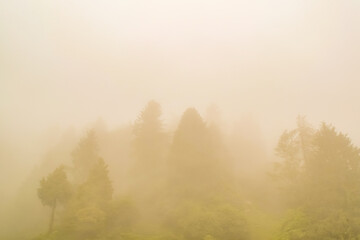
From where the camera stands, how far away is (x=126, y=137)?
57.9m

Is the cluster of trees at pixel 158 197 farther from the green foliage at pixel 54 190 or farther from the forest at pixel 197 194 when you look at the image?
the forest at pixel 197 194

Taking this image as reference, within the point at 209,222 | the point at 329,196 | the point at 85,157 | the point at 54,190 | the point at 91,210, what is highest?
the point at 85,157

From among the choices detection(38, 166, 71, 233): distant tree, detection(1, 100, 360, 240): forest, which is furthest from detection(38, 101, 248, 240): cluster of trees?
detection(1, 100, 360, 240): forest

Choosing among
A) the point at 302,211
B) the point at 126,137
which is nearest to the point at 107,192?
the point at 302,211

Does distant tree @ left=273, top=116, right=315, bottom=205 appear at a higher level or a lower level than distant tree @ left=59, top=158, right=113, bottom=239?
higher

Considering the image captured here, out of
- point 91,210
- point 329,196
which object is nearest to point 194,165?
point 91,210

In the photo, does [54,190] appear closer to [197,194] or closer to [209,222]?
[197,194]

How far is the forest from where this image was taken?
80.9 feet

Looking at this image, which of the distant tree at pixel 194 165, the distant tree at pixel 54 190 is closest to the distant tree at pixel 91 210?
the distant tree at pixel 54 190

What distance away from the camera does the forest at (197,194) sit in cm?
2466

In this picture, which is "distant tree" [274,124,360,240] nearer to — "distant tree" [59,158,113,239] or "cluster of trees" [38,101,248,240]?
"cluster of trees" [38,101,248,240]

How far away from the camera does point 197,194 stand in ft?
106

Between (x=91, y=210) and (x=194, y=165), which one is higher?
(x=194, y=165)

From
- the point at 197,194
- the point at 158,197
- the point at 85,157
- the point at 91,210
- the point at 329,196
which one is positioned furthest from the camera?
the point at 85,157
